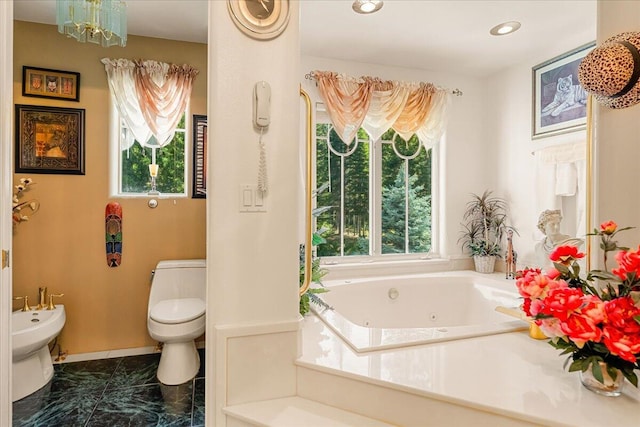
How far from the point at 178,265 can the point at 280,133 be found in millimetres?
1846

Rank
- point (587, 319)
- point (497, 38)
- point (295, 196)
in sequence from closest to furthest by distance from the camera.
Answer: point (587, 319), point (295, 196), point (497, 38)

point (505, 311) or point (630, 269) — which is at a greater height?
point (630, 269)

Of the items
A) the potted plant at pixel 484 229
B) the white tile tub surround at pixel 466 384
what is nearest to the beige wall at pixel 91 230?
the white tile tub surround at pixel 466 384

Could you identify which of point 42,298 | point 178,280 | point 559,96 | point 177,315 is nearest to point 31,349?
point 42,298

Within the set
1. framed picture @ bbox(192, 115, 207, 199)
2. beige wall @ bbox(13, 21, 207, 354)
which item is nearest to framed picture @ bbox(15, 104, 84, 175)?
beige wall @ bbox(13, 21, 207, 354)

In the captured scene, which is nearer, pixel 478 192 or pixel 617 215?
pixel 617 215

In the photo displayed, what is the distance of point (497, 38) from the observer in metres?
2.75

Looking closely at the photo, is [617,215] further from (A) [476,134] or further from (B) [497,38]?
(A) [476,134]

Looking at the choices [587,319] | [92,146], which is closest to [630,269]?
[587,319]

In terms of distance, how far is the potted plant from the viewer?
331cm

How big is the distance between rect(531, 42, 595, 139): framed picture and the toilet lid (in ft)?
9.95

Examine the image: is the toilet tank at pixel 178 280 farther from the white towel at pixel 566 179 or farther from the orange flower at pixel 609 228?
the white towel at pixel 566 179

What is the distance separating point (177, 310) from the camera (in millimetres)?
2547

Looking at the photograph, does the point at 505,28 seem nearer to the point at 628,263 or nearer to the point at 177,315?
the point at 628,263
